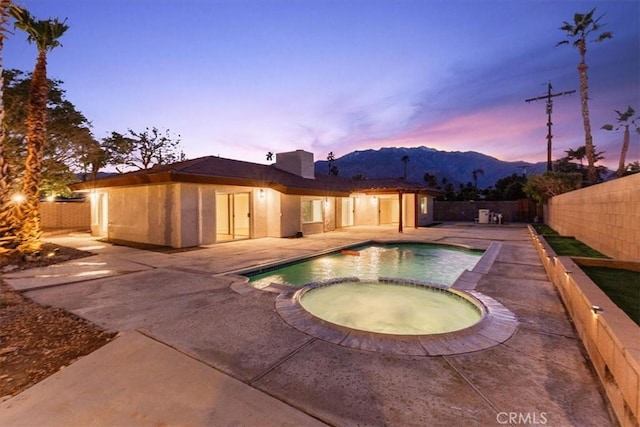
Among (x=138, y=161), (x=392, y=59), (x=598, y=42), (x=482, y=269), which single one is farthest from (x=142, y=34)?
(x=598, y=42)

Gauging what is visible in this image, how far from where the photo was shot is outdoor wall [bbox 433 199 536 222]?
24.5m

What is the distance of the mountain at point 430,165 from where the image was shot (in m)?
154

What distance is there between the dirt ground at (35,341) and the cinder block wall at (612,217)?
9.02 m

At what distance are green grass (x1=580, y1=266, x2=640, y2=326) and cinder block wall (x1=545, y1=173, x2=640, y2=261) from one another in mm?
689

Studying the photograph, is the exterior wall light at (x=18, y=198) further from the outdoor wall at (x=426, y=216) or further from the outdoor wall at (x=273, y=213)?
the outdoor wall at (x=426, y=216)

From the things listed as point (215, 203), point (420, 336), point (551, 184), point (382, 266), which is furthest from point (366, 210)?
point (420, 336)

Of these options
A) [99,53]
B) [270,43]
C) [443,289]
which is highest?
[270,43]

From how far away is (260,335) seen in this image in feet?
12.1

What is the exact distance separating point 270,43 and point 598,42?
765 inches

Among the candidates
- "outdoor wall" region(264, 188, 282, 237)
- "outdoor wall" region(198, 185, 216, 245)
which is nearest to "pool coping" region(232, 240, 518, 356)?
"outdoor wall" region(198, 185, 216, 245)

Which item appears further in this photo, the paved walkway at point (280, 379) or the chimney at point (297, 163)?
the chimney at point (297, 163)

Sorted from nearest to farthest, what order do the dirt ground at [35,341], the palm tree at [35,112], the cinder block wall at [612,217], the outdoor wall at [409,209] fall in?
the dirt ground at [35,341], the cinder block wall at [612,217], the palm tree at [35,112], the outdoor wall at [409,209]

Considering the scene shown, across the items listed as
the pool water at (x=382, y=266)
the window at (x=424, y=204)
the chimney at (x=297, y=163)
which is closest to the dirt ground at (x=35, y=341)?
the pool water at (x=382, y=266)

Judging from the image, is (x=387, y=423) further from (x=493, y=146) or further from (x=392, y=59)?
(x=493, y=146)
